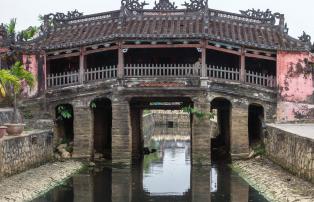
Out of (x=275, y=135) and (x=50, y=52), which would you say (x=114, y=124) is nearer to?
(x=50, y=52)

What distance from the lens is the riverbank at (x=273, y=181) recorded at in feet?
49.6

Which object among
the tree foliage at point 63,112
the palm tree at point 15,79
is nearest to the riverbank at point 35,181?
the palm tree at point 15,79

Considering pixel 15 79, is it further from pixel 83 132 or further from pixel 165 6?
pixel 165 6

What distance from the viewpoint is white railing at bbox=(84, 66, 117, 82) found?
79.0ft

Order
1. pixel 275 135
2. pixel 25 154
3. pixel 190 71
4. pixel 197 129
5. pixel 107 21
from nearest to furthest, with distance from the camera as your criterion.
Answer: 1. pixel 25 154
2. pixel 275 135
3. pixel 197 129
4. pixel 190 71
5. pixel 107 21

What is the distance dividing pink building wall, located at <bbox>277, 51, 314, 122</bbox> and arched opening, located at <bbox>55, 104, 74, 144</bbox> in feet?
31.5

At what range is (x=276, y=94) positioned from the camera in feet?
80.9

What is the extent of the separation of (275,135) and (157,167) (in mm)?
5743

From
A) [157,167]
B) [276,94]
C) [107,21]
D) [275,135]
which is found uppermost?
[107,21]

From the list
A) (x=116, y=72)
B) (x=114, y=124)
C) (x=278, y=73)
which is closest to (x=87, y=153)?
(x=114, y=124)

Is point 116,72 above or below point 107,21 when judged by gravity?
below

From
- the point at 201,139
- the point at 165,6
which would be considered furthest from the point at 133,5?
the point at 201,139

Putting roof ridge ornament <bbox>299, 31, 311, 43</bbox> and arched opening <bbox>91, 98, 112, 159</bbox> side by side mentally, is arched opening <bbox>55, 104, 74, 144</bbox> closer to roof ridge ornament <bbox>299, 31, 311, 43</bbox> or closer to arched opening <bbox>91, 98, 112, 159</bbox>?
arched opening <bbox>91, 98, 112, 159</bbox>

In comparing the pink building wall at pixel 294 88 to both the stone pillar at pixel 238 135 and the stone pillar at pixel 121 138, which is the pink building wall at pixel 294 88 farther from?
the stone pillar at pixel 121 138
